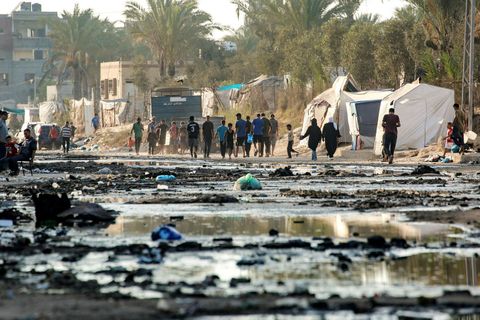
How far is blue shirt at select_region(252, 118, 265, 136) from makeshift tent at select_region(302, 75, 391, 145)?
179 inches

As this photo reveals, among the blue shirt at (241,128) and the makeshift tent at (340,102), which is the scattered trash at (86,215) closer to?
the blue shirt at (241,128)

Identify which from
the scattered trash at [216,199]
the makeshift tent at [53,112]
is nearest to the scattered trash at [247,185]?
the scattered trash at [216,199]

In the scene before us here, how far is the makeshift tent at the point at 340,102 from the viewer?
2035 inches

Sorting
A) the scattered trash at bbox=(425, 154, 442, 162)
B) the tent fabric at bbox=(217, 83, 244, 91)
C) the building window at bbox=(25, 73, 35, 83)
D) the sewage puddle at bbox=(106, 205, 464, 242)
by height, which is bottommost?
the scattered trash at bbox=(425, 154, 442, 162)

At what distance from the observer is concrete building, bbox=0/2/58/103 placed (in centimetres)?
15712

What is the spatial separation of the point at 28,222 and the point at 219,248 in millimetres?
4065

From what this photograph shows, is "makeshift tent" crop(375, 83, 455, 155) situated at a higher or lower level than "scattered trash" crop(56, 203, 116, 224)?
higher

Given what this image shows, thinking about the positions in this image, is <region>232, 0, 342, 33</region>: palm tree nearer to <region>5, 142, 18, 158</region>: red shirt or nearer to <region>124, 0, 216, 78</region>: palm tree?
<region>124, 0, 216, 78</region>: palm tree

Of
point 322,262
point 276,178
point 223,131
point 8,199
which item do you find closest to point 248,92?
point 223,131

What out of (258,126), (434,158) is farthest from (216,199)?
(258,126)

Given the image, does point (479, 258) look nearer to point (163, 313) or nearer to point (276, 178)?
point (163, 313)

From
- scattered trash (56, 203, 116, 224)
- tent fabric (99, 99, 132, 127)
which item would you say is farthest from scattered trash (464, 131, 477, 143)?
tent fabric (99, 99, 132, 127)

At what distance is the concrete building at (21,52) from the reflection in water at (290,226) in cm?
14147

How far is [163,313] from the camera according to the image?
777 cm
